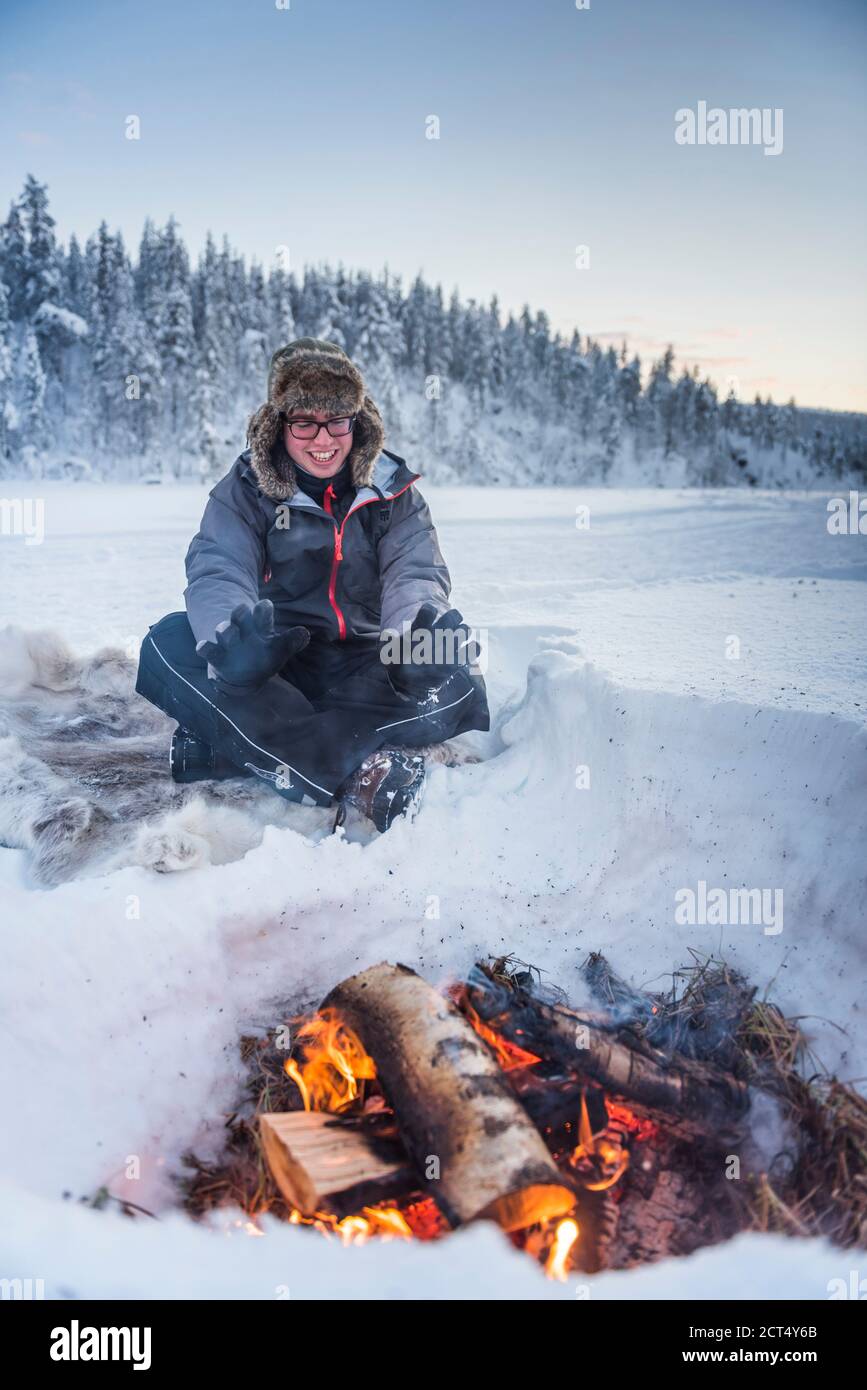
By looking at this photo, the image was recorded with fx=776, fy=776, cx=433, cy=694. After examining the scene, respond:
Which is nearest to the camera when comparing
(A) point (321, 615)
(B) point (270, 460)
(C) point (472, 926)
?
(C) point (472, 926)

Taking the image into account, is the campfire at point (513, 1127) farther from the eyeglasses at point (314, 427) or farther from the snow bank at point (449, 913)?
the eyeglasses at point (314, 427)

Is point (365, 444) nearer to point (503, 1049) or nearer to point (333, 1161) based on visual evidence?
point (503, 1049)

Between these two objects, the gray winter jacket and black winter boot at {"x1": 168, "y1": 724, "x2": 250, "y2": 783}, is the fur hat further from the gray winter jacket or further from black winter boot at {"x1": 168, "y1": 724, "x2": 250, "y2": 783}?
black winter boot at {"x1": 168, "y1": 724, "x2": 250, "y2": 783}

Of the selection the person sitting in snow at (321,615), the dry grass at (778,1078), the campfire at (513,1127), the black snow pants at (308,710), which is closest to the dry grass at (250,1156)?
the campfire at (513,1127)

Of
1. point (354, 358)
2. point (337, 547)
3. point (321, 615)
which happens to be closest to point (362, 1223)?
point (321, 615)

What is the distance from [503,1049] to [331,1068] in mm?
385

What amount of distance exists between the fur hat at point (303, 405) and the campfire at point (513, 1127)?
2.05 meters

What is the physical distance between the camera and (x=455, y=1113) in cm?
143

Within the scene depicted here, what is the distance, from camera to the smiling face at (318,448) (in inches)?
119

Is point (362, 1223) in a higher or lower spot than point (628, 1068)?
lower

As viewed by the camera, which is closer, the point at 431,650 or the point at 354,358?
the point at 431,650

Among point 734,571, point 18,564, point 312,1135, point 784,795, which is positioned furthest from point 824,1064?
point 18,564
